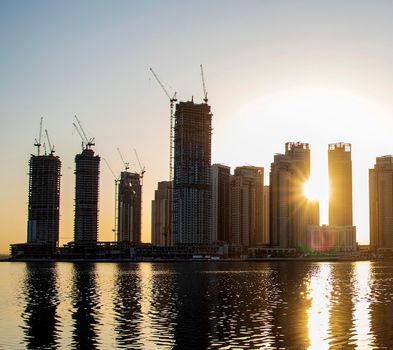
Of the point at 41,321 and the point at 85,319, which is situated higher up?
the point at 85,319

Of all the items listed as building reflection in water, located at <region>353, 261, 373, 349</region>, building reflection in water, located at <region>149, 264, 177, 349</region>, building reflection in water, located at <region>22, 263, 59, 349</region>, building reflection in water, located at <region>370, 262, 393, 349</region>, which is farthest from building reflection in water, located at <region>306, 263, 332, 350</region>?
building reflection in water, located at <region>22, 263, 59, 349</region>

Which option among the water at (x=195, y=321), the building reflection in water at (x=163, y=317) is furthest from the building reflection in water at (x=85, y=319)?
the building reflection in water at (x=163, y=317)

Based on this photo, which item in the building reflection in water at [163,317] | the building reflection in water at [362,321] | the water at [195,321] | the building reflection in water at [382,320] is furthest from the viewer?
the building reflection in water at [163,317]

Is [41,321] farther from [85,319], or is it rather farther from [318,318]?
[318,318]

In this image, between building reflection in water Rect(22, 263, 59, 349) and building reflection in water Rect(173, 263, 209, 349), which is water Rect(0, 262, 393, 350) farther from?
building reflection in water Rect(173, 263, 209, 349)

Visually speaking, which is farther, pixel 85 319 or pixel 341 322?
pixel 85 319

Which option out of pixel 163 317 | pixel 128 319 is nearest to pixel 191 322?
pixel 163 317

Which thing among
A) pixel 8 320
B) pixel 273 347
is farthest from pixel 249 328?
pixel 8 320

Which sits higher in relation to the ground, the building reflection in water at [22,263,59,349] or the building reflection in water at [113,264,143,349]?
the building reflection in water at [113,264,143,349]

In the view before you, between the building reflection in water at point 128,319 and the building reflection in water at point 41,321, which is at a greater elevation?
the building reflection in water at point 128,319

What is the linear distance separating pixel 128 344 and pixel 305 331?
21.8 meters

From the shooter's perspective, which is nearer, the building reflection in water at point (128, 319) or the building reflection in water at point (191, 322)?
the building reflection in water at point (191, 322)

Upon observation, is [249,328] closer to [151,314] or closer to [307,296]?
[151,314]

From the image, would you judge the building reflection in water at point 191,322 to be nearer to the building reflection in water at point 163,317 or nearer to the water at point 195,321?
the water at point 195,321
